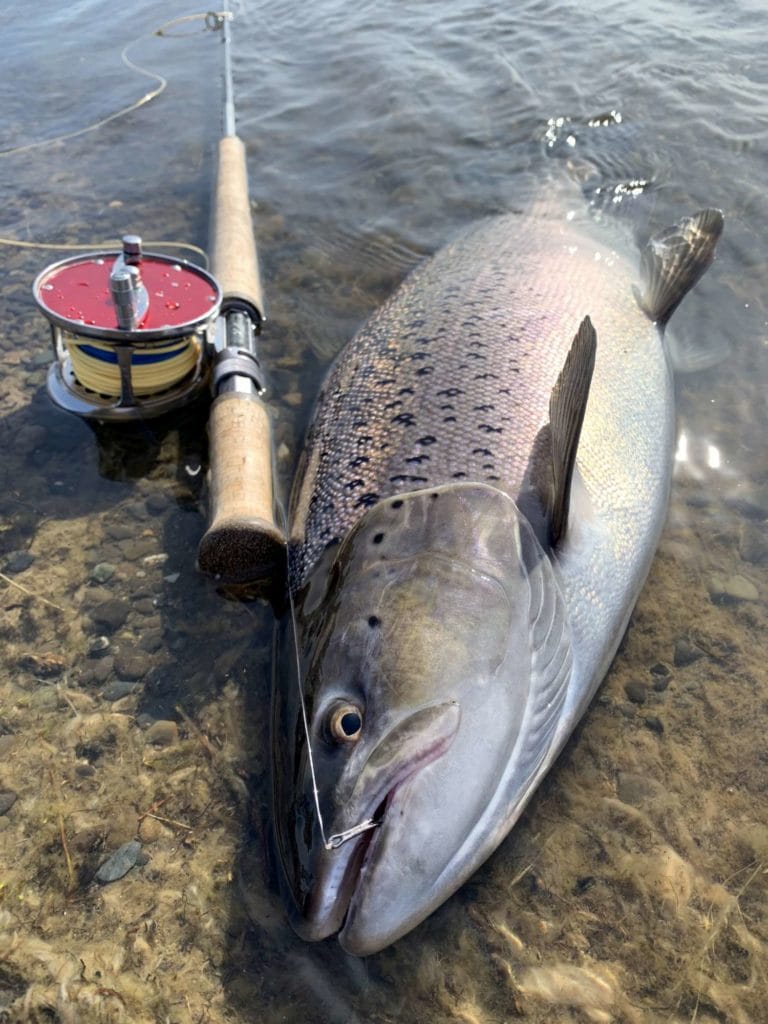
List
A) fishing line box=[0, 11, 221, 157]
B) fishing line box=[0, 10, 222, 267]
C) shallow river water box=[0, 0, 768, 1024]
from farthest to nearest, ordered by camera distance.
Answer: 1. fishing line box=[0, 11, 221, 157]
2. fishing line box=[0, 10, 222, 267]
3. shallow river water box=[0, 0, 768, 1024]

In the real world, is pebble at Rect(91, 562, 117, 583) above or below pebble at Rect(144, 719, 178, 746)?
above

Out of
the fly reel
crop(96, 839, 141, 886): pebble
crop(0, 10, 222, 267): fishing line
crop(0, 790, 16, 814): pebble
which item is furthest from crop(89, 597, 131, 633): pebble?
crop(0, 10, 222, 267): fishing line

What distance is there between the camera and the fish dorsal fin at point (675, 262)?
165 inches

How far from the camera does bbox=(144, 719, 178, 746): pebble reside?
2.79 m

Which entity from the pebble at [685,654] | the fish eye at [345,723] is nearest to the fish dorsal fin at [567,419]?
the pebble at [685,654]

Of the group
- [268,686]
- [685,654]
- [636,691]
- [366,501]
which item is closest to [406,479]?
[366,501]

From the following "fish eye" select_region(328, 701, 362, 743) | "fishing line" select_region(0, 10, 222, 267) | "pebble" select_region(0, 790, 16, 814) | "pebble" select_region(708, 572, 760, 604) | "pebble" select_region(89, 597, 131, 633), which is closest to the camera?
"fish eye" select_region(328, 701, 362, 743)

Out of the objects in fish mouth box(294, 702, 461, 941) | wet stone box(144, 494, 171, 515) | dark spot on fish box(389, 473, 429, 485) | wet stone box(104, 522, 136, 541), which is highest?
dark spot on fish box(389, 473, 429, 485)

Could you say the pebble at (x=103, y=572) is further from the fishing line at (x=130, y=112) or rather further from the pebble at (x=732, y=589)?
the pebble at (x=732, y=589)

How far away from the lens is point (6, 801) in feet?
8.52

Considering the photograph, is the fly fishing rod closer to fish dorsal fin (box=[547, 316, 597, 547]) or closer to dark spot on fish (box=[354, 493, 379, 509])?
dark spot on fish (box=[354, 493, 379, 509])

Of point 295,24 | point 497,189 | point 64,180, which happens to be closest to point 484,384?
point 497,189

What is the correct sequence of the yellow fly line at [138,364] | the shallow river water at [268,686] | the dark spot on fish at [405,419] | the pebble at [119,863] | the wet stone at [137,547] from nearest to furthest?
the shallow river water at [268,686]
the pebble at [119,863]
the dark spot on fish at [405,419]
the wet stone at [137,547]
the yellow fly line at [138,364]

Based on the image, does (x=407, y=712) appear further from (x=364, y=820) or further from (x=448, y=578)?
(x=448, y=578)
